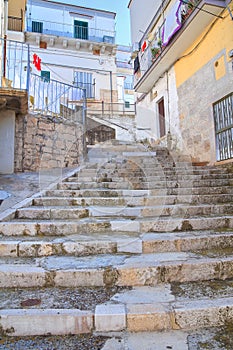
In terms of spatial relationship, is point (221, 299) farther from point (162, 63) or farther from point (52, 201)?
point (162, 63)

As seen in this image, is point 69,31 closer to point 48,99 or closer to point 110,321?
point 48,99

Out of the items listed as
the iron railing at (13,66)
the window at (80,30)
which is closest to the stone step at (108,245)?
the iron railing at (13,66)

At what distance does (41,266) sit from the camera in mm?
2098

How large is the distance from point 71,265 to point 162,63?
27.4 ft

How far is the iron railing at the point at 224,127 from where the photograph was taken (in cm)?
600

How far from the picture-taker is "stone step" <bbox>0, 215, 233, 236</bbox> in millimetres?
2795

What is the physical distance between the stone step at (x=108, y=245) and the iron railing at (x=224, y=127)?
4058mm

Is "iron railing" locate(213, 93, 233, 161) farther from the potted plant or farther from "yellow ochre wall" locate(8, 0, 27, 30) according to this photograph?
"yellow ochre wall" locate(8, 0, 27, 30)

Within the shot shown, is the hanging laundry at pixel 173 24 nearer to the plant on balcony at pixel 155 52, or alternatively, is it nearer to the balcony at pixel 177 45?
the balcony at pixel 177 45

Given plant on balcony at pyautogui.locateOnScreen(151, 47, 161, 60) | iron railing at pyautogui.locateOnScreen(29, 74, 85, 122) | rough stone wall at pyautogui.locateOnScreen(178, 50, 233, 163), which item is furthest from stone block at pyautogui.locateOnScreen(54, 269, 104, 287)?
plant on balcony at pyautogui.locateOnScreen(151, 47, 161, 60)

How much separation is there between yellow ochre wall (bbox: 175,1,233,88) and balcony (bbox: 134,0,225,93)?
17cm

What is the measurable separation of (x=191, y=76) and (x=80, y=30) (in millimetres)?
11605

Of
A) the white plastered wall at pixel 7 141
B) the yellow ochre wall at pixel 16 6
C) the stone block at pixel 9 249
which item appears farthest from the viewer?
the yellow ochre wall at pixel 16 6

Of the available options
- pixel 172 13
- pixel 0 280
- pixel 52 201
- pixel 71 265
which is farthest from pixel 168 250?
pixel 172 13
